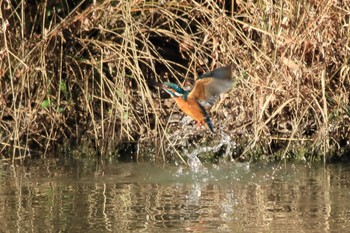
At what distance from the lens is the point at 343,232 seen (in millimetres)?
4848

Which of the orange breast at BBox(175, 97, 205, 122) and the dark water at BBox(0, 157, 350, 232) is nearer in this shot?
the dark water at BBox(0, 157, 350, 232)

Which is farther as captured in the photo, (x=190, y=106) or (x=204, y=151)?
(x=204, y=151)

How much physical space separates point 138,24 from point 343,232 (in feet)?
10.1

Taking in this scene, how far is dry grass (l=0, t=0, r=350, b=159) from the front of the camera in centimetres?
695

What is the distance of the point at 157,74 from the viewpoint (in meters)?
7.76

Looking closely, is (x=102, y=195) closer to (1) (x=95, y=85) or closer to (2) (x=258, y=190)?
(2) (x=258, y=190)

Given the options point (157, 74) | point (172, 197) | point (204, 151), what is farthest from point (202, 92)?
point (157, 74)

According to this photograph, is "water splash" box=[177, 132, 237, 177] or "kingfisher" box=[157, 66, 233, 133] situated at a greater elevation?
"kingfisher" box=[157, 66, 233, 133]

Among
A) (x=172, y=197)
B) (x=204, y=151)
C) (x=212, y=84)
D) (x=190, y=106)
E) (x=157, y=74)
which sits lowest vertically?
(x=172, y=197)

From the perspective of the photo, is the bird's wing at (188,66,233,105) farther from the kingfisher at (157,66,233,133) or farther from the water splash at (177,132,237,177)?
the water splash at (177,132,237,177)

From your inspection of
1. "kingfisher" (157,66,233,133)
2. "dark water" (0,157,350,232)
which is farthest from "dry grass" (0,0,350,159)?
Answer: "kingfisher" (157,66,233,133)

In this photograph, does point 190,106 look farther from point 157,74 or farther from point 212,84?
point 157,74

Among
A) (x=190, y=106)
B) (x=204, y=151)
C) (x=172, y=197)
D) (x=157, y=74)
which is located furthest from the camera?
(x=157, y=74)

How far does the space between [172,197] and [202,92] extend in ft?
2.85
